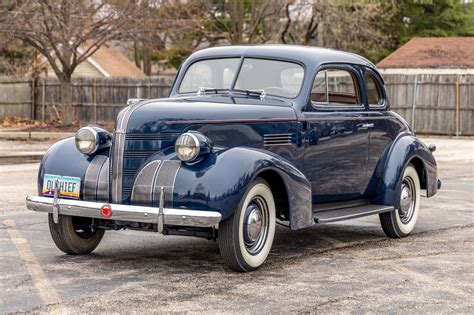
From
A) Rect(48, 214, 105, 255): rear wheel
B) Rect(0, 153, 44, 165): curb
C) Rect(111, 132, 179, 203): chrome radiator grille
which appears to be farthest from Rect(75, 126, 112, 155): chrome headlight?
Rect(0, 153, 44, 165): curb

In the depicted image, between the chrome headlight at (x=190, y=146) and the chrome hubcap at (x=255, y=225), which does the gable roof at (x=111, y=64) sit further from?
the chrome headlight at (x=190, y=146)

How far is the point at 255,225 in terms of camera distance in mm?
7992

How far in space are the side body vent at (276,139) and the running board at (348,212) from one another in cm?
77

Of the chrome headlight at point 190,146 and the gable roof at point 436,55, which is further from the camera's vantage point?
the gable roof at point 436,55

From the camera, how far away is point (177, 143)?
304 inches

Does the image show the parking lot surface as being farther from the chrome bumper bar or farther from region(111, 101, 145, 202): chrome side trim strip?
region(111, 101, 145, 202): chrome side trim strip

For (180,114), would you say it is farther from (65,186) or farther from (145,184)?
(65,186)

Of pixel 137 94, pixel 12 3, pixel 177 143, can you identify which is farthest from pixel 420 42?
pixel 177 143

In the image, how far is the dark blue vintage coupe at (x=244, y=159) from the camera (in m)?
7.69

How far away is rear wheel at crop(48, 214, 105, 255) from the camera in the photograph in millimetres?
8516

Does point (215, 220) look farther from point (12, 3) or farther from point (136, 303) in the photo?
point (12, 3)

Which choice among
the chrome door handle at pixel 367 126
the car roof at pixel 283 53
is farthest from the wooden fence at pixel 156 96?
the car roof at pixel 283 53

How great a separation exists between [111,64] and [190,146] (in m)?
45.5

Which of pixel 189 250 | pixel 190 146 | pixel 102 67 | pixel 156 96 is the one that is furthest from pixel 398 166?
pixel 102 67
